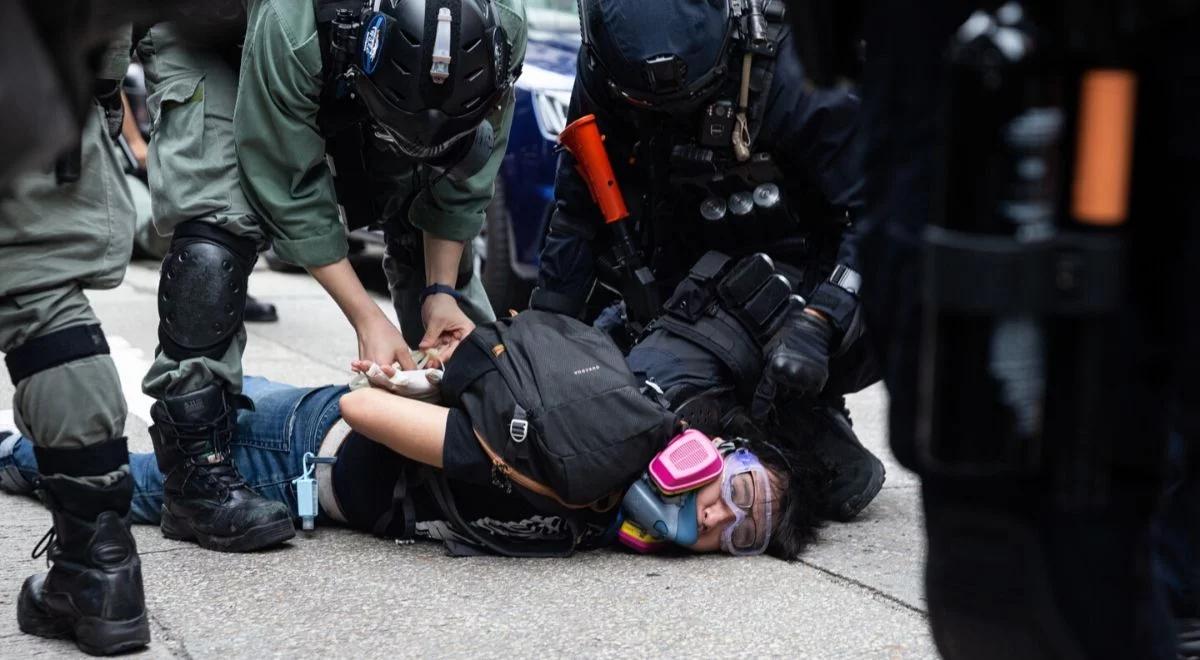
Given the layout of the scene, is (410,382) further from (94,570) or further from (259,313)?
(259,313)

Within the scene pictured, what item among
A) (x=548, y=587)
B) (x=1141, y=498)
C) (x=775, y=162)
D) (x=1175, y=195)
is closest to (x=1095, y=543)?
(x=1141, y=498)

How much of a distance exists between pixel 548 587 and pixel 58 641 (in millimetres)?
888

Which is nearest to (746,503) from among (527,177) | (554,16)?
(527,177)

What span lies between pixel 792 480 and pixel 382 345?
0.91m

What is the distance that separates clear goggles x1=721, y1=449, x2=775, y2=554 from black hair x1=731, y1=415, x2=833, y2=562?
32 mm

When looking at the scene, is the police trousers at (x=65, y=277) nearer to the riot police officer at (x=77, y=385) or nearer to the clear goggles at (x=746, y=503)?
the riot police officer at (x=77, y=385)

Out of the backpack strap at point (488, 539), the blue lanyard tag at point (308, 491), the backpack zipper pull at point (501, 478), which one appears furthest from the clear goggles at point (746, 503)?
the blue lanyard tag at point (308, 491)

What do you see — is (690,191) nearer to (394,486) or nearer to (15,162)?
(394,486)

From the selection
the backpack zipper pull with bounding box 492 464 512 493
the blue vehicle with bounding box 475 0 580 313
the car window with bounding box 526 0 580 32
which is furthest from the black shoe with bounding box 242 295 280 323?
the backpack zipper pull with bounding box 492 464 512 493

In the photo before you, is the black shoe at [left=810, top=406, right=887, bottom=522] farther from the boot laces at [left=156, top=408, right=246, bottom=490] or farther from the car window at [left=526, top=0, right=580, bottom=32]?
the car window at [left=526, top=0, right=580, bottom=32]

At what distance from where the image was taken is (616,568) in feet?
9.43

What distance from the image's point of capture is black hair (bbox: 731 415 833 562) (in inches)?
116

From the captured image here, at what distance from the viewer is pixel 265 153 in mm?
2984

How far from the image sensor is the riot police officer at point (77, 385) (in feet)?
7.21
